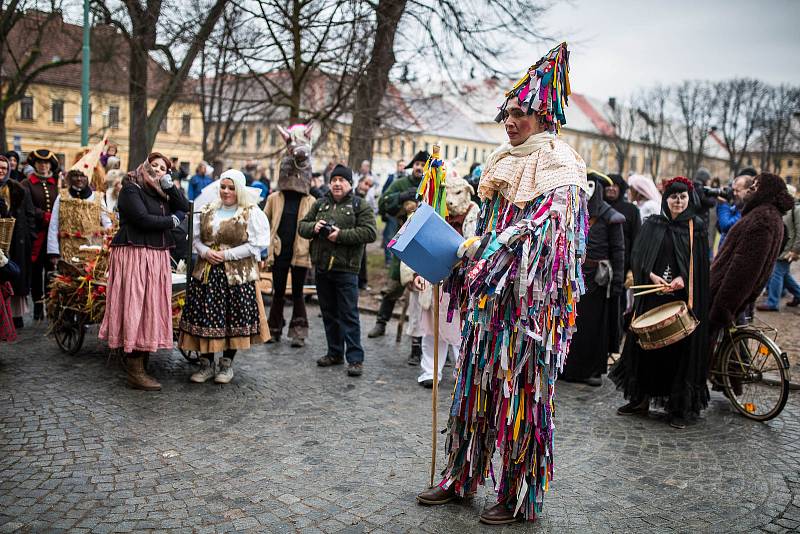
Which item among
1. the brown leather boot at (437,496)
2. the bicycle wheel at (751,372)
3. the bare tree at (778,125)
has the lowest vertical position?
the brown leather boot at (437,496)

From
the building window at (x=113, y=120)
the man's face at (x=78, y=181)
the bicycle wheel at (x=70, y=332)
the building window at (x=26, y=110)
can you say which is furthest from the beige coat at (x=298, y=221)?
the building window at (x=26, y=110)

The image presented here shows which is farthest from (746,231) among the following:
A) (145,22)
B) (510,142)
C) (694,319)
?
(145,22)

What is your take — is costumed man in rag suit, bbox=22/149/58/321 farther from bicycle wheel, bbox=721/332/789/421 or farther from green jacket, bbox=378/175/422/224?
bicycle wheel, bbox=721/332/789/421

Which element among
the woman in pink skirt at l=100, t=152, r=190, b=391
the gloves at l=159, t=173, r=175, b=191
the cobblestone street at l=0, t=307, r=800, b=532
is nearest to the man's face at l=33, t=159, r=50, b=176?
the cobblestone street at l=0, t=307, r=800, b=532

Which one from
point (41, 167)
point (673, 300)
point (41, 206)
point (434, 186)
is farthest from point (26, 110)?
point (434, 186)

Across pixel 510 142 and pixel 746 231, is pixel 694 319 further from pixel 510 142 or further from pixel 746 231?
pixel 510 142

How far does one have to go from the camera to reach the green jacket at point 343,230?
7203 mm

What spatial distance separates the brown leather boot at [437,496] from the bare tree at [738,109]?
5936 centimetres

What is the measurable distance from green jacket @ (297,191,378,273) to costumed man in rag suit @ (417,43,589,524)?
10.8 ft

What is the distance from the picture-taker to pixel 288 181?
8172 millimetres

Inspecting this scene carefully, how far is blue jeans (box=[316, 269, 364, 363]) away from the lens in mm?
7230

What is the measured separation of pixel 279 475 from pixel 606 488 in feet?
6.93

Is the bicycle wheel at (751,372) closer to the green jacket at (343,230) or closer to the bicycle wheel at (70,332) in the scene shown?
the green jacket at (343,230)

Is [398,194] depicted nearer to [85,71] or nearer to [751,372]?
[751,372]
